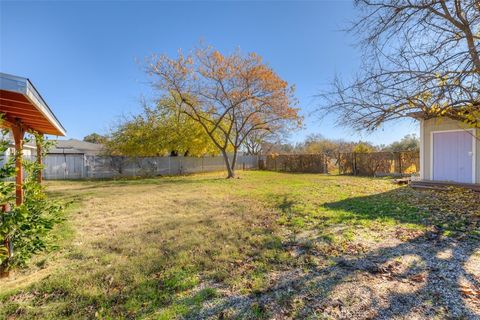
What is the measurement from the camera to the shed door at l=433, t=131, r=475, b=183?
27.0 feet

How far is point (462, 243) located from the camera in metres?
3.58

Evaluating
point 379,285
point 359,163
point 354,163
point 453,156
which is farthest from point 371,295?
point 354,163

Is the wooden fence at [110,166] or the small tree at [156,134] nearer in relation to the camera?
the wooden fence at [110,166]

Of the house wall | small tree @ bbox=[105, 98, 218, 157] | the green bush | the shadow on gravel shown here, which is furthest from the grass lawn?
small tree @ bbox=[105, 98, 218, 157]

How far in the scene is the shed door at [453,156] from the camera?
823 centimetres

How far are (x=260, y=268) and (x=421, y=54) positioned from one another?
194 inches

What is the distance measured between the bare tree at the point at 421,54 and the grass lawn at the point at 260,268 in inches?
97.8

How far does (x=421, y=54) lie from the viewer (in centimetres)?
460

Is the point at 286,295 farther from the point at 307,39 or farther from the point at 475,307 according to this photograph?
the point at 307,39

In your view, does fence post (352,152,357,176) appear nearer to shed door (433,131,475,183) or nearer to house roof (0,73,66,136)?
shed door (433,131,475,183)

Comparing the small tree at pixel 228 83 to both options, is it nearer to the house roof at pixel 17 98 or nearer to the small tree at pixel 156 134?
the small tree at pixel 156 134

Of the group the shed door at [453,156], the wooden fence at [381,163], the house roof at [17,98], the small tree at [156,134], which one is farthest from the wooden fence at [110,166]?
the shed door at [453,156]

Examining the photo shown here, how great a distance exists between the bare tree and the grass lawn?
8.15 ft

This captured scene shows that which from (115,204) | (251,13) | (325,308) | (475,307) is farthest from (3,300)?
(251,13)
